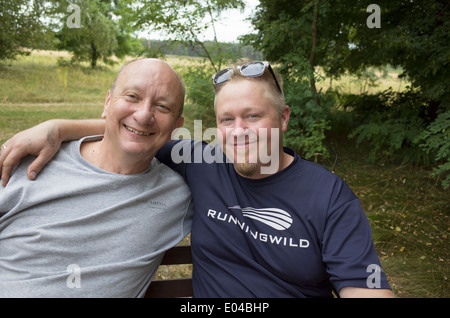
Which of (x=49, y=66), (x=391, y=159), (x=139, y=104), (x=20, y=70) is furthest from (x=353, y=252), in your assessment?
(x=49, y=66)

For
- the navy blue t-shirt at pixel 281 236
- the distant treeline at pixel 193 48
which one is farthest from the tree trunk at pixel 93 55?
the navy blue t-shirt at pixel 281 236

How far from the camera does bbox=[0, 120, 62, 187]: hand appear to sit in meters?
1.74

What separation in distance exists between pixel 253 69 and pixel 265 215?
86 centimetres

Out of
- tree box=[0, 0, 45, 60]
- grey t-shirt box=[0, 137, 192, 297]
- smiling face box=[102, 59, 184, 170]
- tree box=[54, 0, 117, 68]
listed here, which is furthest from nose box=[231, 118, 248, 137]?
tree box=[54, 0, 117, 68]

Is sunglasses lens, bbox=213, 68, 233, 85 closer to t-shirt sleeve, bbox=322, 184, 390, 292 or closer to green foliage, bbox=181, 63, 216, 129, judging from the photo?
t-shirt sleeve, bbox=322, 184, 390, 292

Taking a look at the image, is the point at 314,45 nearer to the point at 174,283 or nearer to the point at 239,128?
the point at 239,128

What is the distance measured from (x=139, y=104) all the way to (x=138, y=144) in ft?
0.80

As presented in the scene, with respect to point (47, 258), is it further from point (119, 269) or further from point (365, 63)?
point (365, 63)

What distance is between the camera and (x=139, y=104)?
1.90 m

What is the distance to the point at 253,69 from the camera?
6.36 feet

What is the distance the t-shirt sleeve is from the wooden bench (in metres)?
0.89

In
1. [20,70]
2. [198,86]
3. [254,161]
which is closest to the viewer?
[254,161]

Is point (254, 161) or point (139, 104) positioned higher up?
point (139, 104)

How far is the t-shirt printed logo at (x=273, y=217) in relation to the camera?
67.1 inches
